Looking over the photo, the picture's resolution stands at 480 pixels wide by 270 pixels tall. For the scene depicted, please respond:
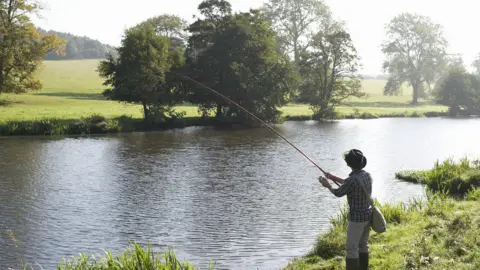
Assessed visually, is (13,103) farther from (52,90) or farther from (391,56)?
(391,56)

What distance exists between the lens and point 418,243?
10.7 m

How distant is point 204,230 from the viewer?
631 inches

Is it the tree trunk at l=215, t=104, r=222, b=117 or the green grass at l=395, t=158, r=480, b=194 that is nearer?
the green grass at l=395, t=158, r=480, b=194

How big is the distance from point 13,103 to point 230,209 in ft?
150

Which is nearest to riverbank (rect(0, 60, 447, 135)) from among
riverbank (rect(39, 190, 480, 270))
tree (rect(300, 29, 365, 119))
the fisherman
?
tree (rect(300, 29, 365, 119))

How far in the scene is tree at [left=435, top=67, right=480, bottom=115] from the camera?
273ft

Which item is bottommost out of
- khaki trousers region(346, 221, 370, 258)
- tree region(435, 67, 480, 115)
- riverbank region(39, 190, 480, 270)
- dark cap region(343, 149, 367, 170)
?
riverbank region(39, 190, 480, 270)

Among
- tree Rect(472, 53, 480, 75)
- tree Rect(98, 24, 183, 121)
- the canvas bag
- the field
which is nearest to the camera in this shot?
the canvas bag

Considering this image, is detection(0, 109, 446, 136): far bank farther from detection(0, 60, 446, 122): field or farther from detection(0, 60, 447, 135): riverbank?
detection(0, 60, 446, 122): field

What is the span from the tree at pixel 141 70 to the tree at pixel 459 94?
52820mm

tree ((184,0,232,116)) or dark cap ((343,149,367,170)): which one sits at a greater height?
tree ((184,0,232,116))

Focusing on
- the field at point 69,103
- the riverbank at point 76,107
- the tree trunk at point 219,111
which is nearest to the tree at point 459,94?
the riverbank at point 76,107

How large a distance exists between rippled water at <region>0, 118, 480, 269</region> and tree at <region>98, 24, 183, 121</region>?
26.6 feet

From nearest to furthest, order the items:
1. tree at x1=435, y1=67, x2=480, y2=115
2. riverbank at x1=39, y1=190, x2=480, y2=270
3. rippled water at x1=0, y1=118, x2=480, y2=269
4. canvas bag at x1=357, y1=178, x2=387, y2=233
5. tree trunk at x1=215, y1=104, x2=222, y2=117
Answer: canvas bag at x1=357, y1=178, x2=387, y2=233
riverbank at x1=39, y1=190, x2=480, y2=270
rippled water at x1=0, y1=118, x2=480, y2=269
tree trunk at x1=215, y1=104, x2=222, y2=117
tree at x1=435, y1=67, x2=480, y2=115
